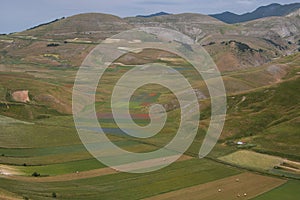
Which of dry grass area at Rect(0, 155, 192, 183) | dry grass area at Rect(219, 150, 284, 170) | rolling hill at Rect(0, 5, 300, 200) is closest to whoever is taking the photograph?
rolling hill at Rect(0, 5, 300, 200)

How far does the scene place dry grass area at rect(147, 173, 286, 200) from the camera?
190ft

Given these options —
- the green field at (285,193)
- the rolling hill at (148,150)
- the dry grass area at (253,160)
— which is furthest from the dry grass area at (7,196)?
the dry grass area at (253,160)

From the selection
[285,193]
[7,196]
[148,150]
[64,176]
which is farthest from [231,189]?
[7,196]

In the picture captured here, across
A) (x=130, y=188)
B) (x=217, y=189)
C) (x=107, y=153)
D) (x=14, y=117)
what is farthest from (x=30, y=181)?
(x=14, y=117)

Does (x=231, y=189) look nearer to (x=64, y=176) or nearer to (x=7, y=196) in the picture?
(x=64, y=176)

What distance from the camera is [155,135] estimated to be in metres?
98.4

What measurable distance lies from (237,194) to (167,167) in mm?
15588

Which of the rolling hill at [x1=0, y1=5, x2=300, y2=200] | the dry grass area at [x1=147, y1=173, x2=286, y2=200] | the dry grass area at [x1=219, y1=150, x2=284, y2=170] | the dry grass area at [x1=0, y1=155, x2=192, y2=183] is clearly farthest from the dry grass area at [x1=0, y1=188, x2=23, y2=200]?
the dry grass area at [x1=219, y1=150, x2=284, y2=170]

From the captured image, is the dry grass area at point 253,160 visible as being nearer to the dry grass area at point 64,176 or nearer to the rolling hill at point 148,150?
the rolling hill at point 148,150

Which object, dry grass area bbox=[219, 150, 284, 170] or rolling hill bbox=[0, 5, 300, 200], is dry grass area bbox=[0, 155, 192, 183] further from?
dry grass area bbox=[219, 150, 284, 170]

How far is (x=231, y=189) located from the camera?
202 ft

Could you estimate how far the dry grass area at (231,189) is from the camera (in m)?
57.9

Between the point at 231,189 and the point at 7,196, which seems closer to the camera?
the point at 7,196

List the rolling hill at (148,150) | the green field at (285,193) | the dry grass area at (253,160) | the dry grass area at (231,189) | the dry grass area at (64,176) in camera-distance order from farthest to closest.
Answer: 1. the dry grass area at (253,160)
2. the dry grass area at (64,176)
3. the rolling hill at (148,150)
4. the green field at (285,193)
5. the dry grass area at (231,189)
